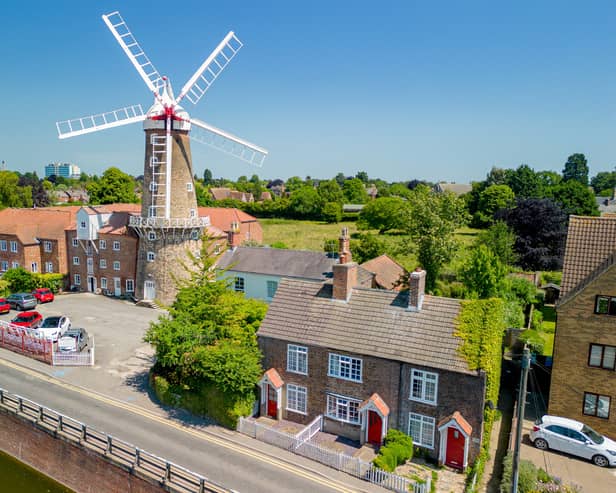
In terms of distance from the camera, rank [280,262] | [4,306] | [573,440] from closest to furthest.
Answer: [573,440] → [4,306] → [280,262]

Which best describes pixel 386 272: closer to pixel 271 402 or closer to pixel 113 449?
pixel 271 402

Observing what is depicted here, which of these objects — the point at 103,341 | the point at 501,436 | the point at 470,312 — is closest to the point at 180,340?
the point at 103,341

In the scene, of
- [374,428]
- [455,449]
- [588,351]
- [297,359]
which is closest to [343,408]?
[374,428]

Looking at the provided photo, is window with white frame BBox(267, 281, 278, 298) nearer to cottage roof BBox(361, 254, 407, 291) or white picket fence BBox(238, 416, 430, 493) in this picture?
cottage roof BBox(361, 254, 407, 291)

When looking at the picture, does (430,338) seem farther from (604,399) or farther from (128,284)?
(128,284)

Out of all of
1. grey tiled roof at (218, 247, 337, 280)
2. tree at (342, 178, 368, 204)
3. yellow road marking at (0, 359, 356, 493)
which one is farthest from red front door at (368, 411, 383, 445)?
tree at (342, 178, 368, 204)

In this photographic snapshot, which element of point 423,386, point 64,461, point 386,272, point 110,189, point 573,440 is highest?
point 110,189

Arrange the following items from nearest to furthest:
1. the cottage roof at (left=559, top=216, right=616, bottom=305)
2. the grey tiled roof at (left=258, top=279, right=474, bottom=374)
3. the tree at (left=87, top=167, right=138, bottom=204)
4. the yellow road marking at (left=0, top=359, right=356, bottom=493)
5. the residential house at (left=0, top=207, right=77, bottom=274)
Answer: the yellow road marking at (left=0, top=359, right=356, bottom=493), the grey tiled roof at (left=258, top=279, right=474, bottom=374), the cottage roof at (left=559, top=216, right=616, bottom=305), the residential house at (left=0, top=207, right=77, bottom=274), the tree at (left=87, top=167, right=138, bottom=204)
